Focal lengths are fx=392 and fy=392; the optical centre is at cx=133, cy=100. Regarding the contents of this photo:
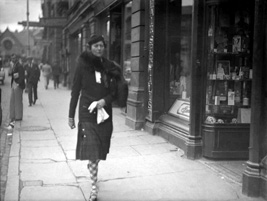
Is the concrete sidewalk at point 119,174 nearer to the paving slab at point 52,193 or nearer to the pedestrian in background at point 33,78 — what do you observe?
the paving slab at point 52,193

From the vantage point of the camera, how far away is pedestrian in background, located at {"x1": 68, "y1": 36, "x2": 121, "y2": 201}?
491cm

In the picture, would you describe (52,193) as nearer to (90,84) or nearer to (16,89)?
(90,84)

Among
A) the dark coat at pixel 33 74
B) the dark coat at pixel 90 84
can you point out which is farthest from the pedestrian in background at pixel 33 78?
the dark coat at pixel 90 84

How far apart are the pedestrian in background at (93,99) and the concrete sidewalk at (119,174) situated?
65cm

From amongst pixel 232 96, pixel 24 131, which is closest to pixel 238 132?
pixel 232 96

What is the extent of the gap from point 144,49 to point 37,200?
19.2 ft

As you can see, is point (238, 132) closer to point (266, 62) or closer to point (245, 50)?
point (245, 50)

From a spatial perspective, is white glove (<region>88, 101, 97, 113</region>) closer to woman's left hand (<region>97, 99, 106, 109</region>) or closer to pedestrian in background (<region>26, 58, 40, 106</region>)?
woman's left hand (<region>97, 99, 106, 109</region>)

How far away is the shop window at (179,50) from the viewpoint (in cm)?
902

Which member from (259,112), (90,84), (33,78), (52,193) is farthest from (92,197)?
(33,78)

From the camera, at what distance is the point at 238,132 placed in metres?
7.04

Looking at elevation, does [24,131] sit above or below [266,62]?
below

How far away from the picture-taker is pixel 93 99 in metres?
4.91

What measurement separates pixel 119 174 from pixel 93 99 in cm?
172
